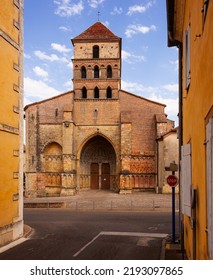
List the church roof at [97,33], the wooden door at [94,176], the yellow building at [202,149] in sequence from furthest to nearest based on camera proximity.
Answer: the wooden door at [94,176], the church roof at [97,33], the yellow building at [202,149]

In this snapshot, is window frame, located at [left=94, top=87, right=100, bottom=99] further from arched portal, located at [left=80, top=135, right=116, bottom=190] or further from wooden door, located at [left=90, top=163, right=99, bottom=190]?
wooden door, located at [left=90, top=163, right=99, bottom=190]

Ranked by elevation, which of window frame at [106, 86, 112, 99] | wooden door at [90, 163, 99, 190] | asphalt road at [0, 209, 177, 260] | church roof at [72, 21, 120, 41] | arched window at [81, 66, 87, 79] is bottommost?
asphalt road at [0, 209, 177, 260]

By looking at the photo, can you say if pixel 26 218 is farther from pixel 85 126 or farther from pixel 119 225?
pixel 85 126

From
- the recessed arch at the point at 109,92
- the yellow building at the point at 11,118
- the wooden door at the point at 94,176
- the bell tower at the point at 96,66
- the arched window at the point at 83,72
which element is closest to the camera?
the yellow building at the point at 11,118

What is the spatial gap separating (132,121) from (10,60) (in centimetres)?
2370

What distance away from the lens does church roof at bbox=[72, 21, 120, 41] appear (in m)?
36.2

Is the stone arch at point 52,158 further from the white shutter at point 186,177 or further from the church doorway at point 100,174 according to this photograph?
the white shutter at point 186,177

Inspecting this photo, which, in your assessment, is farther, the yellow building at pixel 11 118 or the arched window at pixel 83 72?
the arched window at pixel 83 72

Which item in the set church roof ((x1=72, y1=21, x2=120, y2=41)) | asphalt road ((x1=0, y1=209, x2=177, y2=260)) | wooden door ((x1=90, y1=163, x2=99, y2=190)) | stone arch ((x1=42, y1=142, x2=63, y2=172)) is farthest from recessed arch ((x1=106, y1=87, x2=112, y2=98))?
asphalt road ((x1=0, y1=209, x2=177, y2=260))

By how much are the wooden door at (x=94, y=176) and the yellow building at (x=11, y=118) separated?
24.2 m

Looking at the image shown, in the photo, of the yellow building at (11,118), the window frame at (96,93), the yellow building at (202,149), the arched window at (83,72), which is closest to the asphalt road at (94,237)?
the yellow building at (11,118)

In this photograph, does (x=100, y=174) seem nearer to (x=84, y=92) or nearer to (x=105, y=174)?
(x=105, y=174)

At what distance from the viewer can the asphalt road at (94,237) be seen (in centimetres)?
1012

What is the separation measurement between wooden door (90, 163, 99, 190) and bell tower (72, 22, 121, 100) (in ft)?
24.3
